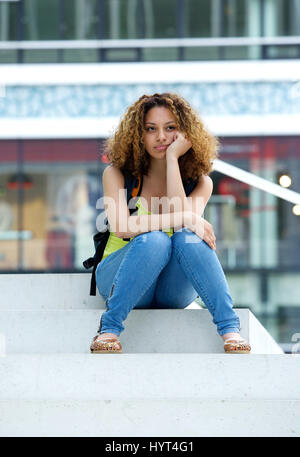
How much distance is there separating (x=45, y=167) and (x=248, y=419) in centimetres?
751

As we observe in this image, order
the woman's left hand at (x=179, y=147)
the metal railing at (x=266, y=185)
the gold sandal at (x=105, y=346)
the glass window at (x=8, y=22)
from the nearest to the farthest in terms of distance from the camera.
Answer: the gold sandal at (x=105, y=346)
the woman's left hand at (x=179, y=147)
the metal railing at (x=266, y=185)
the glass window at (x=8, y=22)

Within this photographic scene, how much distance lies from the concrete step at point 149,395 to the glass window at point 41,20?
770cm

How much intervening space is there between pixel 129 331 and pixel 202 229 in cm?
46

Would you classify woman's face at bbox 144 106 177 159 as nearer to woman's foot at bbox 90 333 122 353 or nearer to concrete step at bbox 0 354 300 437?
woman's foot at bbox 90 333 122 353

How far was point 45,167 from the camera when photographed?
912cm

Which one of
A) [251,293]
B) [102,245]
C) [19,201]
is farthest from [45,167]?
[102,245]

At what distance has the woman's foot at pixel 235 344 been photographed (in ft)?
7.36

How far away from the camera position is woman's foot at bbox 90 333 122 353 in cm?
224

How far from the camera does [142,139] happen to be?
2736mm

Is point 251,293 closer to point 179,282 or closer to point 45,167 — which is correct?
point 45,167

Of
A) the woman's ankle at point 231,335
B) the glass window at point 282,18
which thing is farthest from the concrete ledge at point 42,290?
the glass window at point 282,18

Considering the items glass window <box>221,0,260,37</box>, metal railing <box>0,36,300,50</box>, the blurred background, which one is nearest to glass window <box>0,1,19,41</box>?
the blurred background
